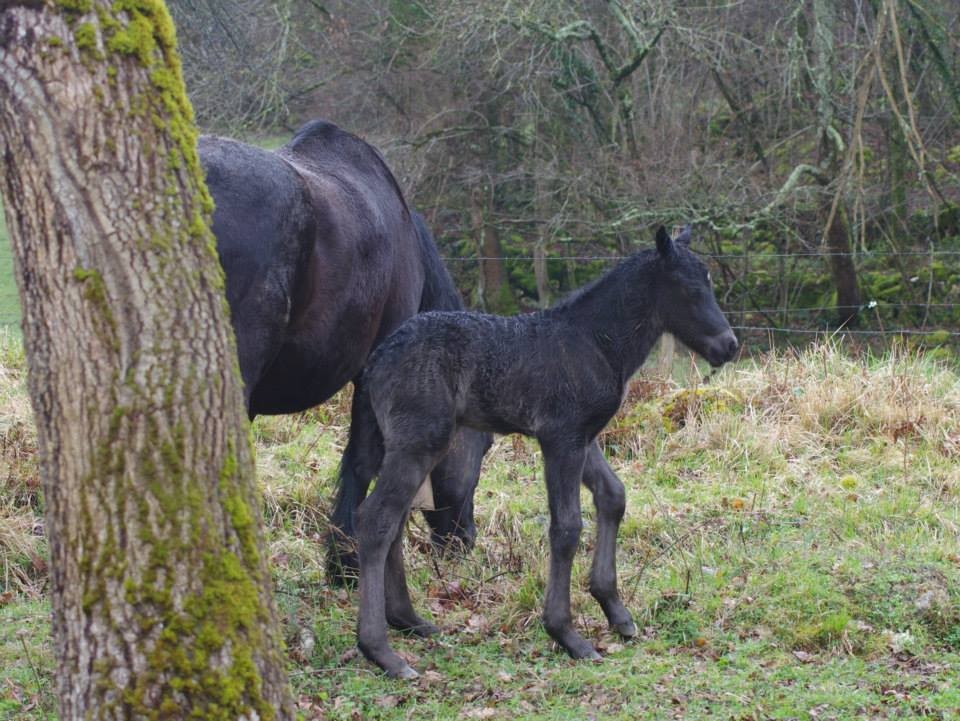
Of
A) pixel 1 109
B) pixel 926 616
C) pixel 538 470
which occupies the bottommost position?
pixel 538 470

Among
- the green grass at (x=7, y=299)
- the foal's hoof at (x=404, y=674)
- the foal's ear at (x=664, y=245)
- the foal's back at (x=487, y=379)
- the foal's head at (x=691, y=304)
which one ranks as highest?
the foal's ear at (x=664, y=245)

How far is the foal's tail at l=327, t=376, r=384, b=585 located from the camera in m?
5.55

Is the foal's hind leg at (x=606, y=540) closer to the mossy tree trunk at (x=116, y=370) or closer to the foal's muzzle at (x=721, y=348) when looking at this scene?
the foal's muzzle at (x=721, y=348)

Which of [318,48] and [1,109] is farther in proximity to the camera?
[318,48]

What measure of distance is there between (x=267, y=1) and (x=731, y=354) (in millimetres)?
12496

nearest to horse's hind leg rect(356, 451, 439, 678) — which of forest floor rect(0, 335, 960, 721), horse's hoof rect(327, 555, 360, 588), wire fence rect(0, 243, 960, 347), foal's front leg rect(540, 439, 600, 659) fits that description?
forest floor rect(0, 335, 960, 721)

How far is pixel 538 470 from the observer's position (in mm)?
9062

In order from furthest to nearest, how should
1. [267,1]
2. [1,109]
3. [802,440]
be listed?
[267,1] → [802,440] → [1,109]

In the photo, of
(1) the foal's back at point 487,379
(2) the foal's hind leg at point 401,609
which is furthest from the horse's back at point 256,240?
(2) the foal's hind leg at point 401,609

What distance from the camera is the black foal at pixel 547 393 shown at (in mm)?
5082

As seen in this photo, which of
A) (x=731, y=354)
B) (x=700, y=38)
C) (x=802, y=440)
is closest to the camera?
(x=731, y=354)

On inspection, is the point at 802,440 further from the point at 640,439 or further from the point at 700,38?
the point at 700,38

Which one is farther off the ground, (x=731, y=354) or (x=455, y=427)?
(x=731, y=354)

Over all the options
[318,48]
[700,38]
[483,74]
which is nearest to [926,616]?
[700,38]
